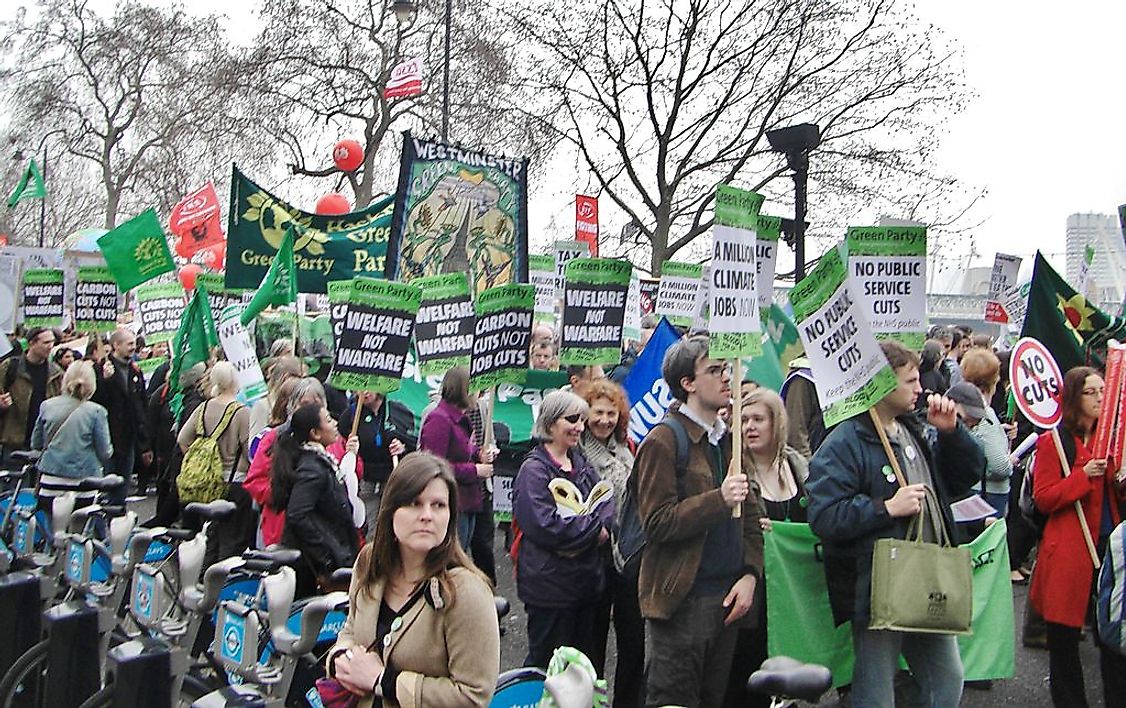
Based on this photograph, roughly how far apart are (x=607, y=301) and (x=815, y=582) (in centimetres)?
329

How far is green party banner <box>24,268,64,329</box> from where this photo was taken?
13.7 metres

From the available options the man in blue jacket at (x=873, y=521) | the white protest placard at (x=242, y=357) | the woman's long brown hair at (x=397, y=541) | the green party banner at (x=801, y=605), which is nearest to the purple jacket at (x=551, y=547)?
the green party banner at (x=801, y=605)

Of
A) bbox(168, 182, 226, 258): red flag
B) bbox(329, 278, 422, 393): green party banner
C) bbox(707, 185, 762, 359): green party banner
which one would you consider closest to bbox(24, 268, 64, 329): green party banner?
bbox(168, 182, 226, 258): red flag

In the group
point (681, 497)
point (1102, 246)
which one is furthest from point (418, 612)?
point (1102, 246)

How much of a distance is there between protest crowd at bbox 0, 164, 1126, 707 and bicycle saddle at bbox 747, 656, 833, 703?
446 mm

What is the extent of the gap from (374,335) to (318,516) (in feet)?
6.21

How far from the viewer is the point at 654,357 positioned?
7984 mm

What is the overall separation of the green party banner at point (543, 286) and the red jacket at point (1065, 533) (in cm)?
617

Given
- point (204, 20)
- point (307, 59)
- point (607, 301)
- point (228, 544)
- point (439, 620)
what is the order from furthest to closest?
point (204, 20), point (307, 59), point (607, 301), point (228, 544), point (439, 620)

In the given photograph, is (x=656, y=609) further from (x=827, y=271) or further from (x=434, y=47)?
(x=434, y=47)

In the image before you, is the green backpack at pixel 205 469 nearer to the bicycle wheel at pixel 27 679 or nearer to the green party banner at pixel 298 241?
the bicycle wheel at pixel 27 679

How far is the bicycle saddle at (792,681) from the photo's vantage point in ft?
9.26

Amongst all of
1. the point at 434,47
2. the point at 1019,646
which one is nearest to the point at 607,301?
the point at 1019,646

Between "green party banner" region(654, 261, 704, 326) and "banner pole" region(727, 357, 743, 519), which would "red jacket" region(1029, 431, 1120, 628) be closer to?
"banner pole" region(727, 357, 743, 519)
